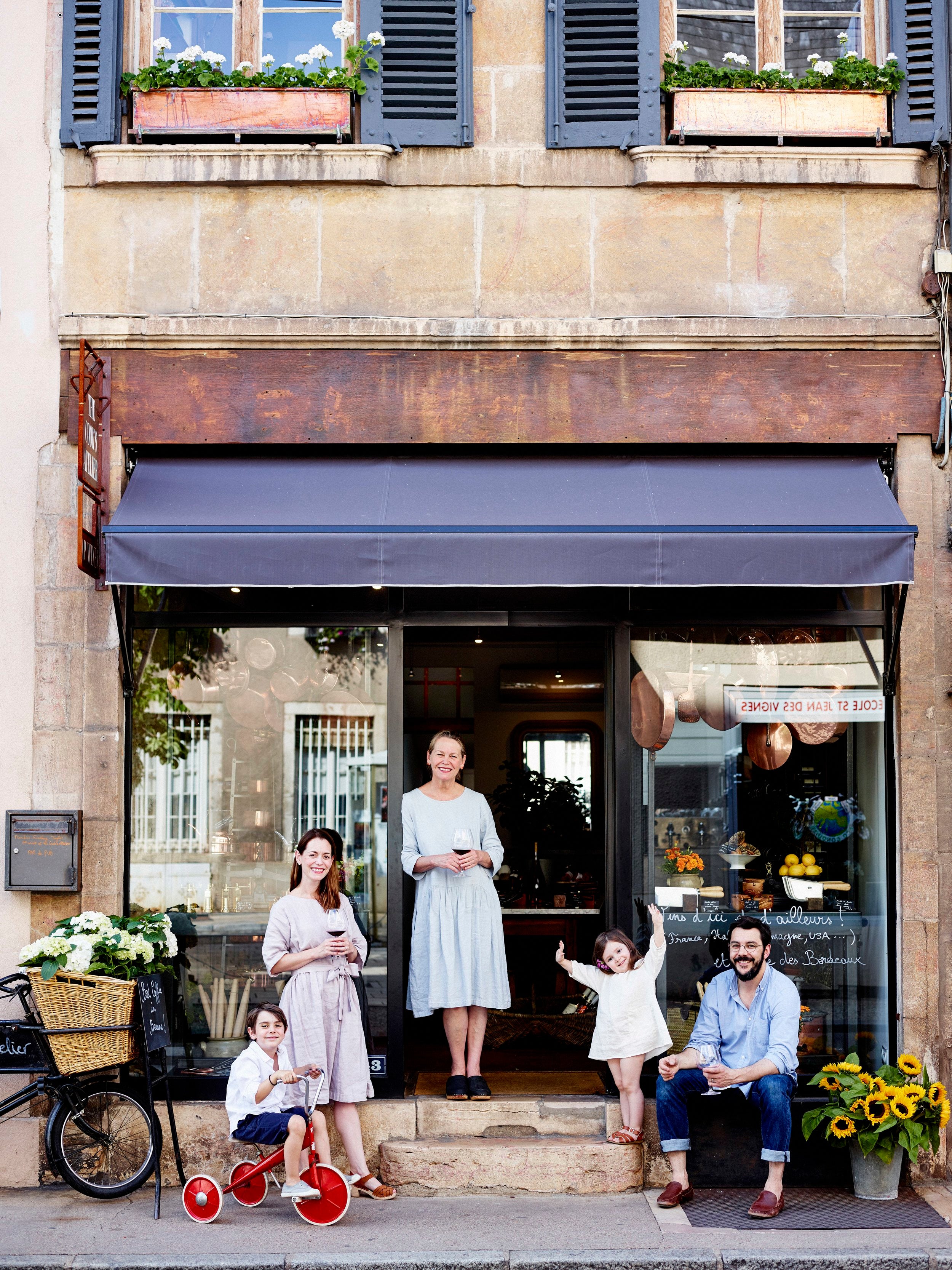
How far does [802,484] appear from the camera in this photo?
23.6ft

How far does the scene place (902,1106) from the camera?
6422mm

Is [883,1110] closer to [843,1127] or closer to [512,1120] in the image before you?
[843,1127]

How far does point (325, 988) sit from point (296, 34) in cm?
568

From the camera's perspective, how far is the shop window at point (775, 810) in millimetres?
7316

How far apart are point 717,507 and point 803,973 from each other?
9.00ft

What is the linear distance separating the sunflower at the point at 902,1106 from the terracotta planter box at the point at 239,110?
612 centimetres

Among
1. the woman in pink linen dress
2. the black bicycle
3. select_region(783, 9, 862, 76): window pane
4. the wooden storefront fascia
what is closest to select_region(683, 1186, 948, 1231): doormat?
the woman in pink linen dress

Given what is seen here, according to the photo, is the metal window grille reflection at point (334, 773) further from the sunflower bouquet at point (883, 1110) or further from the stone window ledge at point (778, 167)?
the stone window ledge at point (778, 167)

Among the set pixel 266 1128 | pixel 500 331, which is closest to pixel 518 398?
pixel 500 331

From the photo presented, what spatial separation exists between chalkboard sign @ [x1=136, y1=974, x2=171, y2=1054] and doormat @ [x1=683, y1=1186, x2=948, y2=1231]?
2.79 meters

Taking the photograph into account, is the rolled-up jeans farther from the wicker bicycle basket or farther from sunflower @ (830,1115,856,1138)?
the wicker bicycle basket

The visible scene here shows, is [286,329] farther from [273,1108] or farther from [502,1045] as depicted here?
[502,1045]

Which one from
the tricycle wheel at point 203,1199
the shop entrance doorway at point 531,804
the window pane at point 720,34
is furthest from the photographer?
the shop entrance doorway at point 531,804

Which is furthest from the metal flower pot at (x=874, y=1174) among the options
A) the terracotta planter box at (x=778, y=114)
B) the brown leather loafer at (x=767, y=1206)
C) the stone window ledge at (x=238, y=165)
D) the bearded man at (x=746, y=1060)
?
the stone window ledge at (x=238, y=165)
